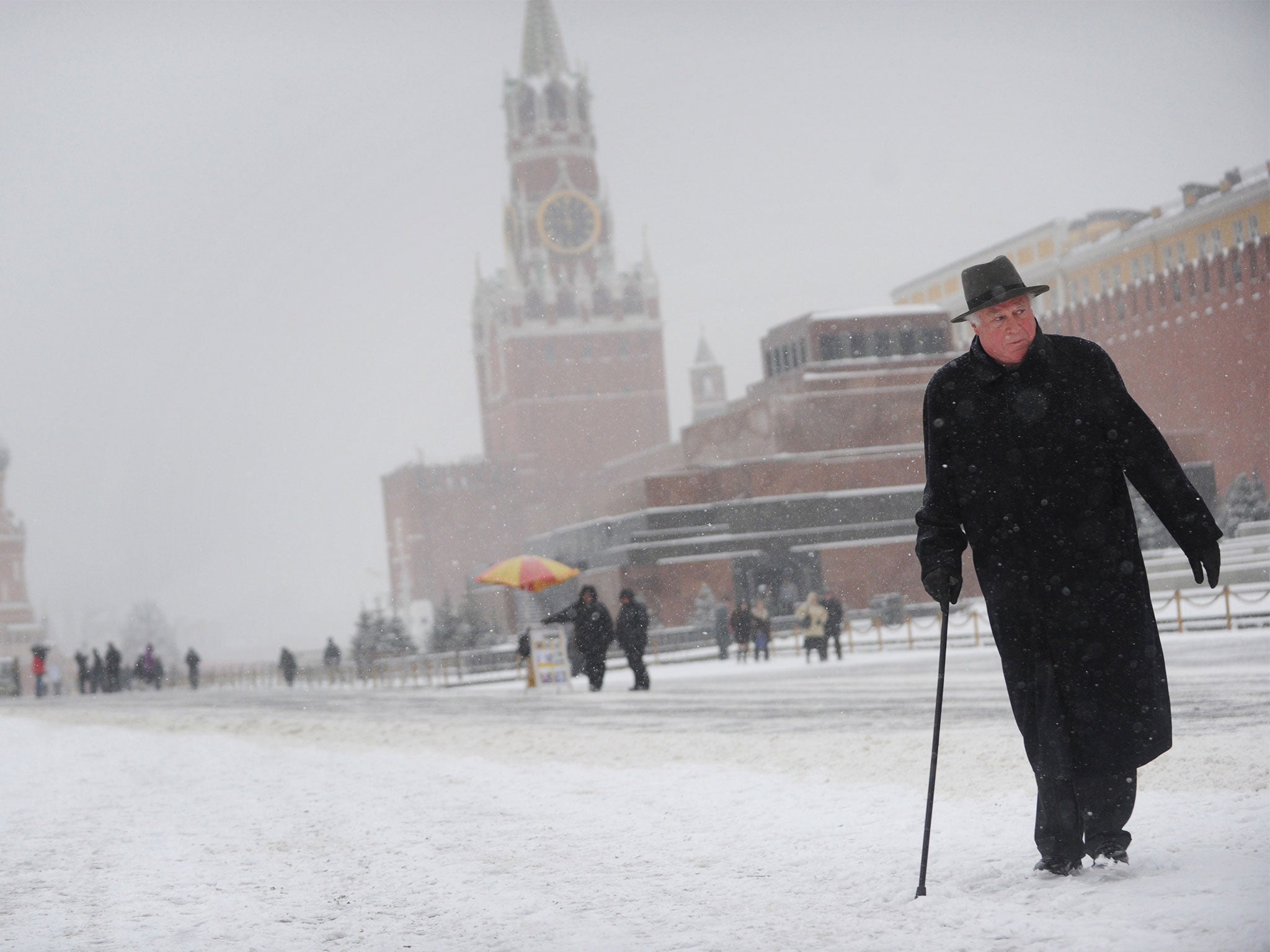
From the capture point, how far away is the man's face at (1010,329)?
16.0 ft

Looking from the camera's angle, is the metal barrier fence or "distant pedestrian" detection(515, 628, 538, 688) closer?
"distant pedestrian" detection(515, 628, 538, 688)

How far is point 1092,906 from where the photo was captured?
424cm

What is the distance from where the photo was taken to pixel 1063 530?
477 cm

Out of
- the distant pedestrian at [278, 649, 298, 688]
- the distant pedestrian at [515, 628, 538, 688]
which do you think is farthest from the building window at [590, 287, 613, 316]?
the distant pedestrian at [515, 628, 538, 688]

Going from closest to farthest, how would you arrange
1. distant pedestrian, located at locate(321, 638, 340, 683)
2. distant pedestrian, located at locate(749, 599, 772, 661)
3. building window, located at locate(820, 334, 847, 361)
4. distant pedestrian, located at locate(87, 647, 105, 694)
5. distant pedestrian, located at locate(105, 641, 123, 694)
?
distant pedestrian, located at locate(749, 599, 772, 661), distant pedestrian, located at locate(321, 638, 340, 683), distant pedestrian, located at locate(105, 641, 123, 694), distant pedestrian, located at locate(87, 647, 105, 694), building window, located at locate(820, 334, 847, 361)

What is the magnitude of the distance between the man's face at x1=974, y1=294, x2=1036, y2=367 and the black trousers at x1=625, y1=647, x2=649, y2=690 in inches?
628

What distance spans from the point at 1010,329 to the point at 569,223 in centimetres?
9921

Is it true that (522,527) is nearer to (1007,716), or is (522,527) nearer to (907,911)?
(1007,716)

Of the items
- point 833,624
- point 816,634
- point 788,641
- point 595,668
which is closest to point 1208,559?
point 595,668

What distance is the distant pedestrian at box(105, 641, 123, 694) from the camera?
156ft

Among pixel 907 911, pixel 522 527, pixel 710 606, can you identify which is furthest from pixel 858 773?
pixel 522 527

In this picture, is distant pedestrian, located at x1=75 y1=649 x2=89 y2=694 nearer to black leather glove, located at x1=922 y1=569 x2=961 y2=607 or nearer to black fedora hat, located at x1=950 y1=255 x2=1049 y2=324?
black leather glove, located at x1=922 y1=569 x2=961 y2=607

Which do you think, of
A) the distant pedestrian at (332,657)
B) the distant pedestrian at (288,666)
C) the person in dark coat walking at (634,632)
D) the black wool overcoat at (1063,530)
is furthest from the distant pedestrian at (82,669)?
the black wool overcoat at (1063,530)

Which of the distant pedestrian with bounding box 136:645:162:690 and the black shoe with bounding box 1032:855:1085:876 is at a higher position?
the distant pedestrian with bounding box 136:645:162:690
